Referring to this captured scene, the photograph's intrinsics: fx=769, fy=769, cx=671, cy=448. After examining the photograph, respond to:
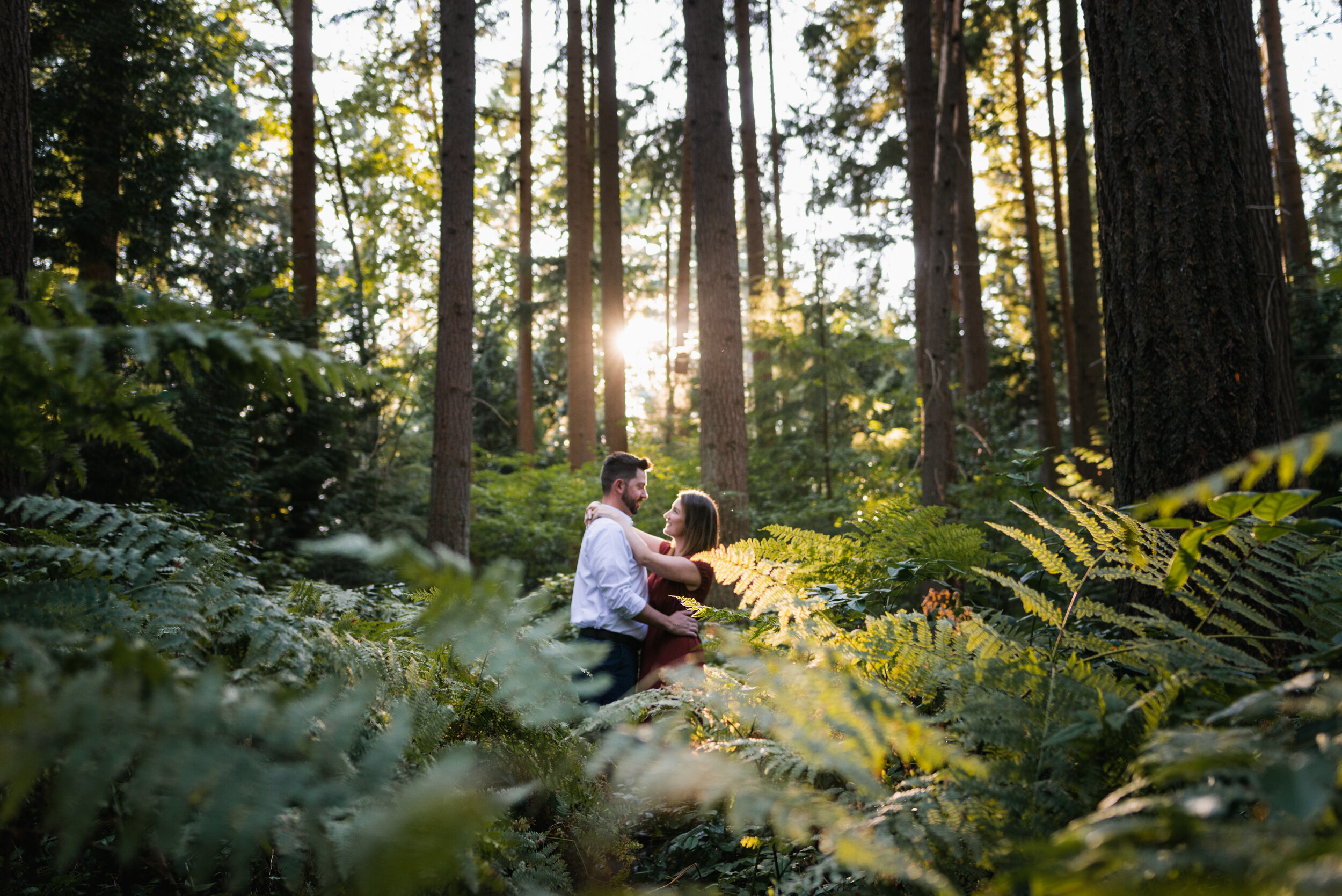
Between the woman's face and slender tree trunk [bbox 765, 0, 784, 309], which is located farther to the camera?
slender tree trunk [bbox 765, 0, 784, 309]

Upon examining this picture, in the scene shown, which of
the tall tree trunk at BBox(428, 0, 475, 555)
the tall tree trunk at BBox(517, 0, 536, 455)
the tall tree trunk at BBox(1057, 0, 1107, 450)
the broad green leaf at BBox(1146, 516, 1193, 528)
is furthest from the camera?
the tall tree trunk at BBox(517, 0, 536, 455)

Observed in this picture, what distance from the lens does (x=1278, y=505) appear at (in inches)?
52.7

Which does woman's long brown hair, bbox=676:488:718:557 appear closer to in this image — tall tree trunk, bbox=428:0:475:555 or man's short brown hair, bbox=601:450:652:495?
man's short brown hair, bbox=601:450:652:495

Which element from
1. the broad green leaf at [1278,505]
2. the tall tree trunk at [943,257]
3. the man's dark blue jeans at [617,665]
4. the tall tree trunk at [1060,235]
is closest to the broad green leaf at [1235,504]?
the broad green leaf at [1278,505]

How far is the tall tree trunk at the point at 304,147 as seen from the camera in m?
13.6

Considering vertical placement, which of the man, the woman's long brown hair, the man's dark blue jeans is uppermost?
the woman's long brown hair

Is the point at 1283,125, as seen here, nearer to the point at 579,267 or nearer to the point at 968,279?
the point at 968,279

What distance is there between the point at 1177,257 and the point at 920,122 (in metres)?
9.37

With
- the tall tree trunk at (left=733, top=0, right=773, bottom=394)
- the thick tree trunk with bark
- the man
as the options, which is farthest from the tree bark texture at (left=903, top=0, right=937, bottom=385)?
the man

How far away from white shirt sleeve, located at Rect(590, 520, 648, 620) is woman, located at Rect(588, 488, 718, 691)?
0.18 ft

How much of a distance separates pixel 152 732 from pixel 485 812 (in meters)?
0.53

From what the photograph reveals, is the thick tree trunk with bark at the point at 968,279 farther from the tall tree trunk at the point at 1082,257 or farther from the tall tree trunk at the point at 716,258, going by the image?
the tall tree trunk at the point at 716,258

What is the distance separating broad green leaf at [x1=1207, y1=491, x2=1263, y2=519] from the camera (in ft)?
4.23

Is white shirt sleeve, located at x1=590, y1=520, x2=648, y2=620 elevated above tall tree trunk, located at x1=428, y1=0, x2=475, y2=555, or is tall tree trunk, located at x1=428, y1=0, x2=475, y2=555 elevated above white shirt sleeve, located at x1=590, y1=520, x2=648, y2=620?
tall tree trunk, located at x1=428, y1=0, x2=475, y2=555
